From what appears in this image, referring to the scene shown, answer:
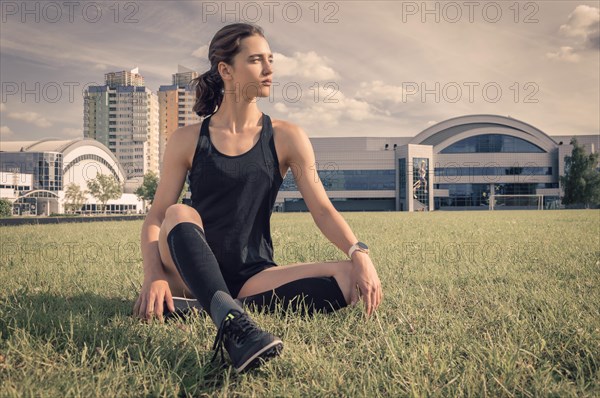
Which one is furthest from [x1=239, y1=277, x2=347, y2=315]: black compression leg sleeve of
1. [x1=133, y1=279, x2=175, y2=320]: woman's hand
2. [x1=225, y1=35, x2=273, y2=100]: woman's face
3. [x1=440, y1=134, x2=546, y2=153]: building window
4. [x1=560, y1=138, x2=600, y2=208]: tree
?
[x1=440, y1=134, x2=546, y2=153]: building window

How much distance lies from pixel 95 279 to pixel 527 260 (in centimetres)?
525

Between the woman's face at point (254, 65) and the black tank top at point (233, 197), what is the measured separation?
32 cm

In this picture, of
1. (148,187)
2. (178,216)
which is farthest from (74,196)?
(178,216)

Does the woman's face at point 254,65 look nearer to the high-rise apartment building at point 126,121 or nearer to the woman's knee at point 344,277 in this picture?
the woman's knee at point 344,277

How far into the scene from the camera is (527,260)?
6.12 metres

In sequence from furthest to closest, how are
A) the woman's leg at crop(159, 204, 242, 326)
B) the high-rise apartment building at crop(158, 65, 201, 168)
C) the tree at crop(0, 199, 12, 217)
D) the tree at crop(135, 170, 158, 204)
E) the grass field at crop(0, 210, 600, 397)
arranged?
1. the high-rise apartment building at crop(158, 65, 201, 168)
2. the tree at crop(135, 170, 158, 204)
3. the tree at crop(0, 199, 12, 217)
4. the woman's leg at crop(159, 204, 242, 326)
5. the grass field at crop(0, 210, 600, 397)

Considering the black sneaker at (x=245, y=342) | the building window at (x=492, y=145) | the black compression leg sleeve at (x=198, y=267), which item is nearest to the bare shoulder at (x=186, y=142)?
the black compression leg sleeve at (x=198, y=267)

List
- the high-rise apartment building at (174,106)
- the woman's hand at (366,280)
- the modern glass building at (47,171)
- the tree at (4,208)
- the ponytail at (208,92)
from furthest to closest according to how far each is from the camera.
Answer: the high-rise apartment building at (174,106) → the modern glass building at (47,171) → the tree at (4,208) → the ponytail at (208,92) → the woman's hand at (366,280)

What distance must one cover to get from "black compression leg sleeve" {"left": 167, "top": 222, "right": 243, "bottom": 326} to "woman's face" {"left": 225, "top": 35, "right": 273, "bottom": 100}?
3.49ft

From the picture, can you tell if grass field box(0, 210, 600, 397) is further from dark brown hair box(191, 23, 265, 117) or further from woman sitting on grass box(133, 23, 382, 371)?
dark brown hair box(191, 23, 265, 117)

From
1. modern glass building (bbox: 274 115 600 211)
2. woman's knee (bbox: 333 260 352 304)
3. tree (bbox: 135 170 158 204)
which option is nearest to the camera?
woman's knee (bbox: 333 260 352 304)

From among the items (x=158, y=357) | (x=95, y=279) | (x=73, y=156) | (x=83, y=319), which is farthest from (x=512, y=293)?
(x=73, y=156)

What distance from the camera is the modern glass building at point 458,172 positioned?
7444 centimetres

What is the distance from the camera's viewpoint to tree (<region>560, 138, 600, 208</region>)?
2598 inches
